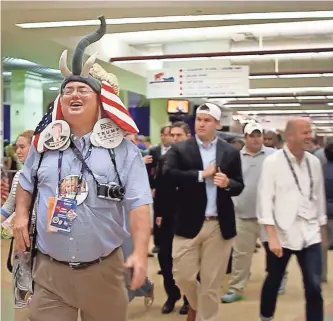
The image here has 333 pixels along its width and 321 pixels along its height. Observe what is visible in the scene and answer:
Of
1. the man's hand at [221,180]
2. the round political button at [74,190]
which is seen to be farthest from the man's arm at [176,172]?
the round political button at [74,190]

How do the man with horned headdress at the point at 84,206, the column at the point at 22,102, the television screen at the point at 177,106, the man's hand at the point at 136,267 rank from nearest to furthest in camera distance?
1. the man's hand at the point at 136,267
2. the man with horned headdress at the point at 84,206
3. the television screen at the point at 177,106
4. the column at the point at 22,102

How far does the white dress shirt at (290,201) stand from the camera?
3.79m

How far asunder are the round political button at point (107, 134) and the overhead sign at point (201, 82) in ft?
24.3

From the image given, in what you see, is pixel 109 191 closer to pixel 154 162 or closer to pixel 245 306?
pixel 245 306

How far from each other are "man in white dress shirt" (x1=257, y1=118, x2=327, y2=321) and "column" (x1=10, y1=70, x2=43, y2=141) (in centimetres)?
1031

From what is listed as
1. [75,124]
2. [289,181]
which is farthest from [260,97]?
[75,124]

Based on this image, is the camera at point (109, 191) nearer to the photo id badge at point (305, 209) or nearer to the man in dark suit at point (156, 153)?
the photo id badge at point (305, 209)

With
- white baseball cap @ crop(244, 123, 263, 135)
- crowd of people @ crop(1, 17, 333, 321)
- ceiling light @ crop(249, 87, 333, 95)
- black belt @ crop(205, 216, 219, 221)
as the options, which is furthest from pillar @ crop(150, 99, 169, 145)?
crowd of people @ crop(1, 17, 333, 321)

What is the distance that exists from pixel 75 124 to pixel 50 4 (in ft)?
14.5

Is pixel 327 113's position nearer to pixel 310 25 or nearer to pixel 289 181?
pixel 310 25

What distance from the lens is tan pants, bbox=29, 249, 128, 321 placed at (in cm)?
252

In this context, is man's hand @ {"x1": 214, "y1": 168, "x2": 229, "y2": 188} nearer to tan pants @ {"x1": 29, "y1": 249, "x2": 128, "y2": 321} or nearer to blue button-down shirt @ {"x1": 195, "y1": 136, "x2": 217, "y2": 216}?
blue button-down shirt @ {"x1": 195, "y1": 136, "x2": 217, "y2": 216}

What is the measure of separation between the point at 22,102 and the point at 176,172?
1002 cm

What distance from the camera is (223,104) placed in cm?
1916
